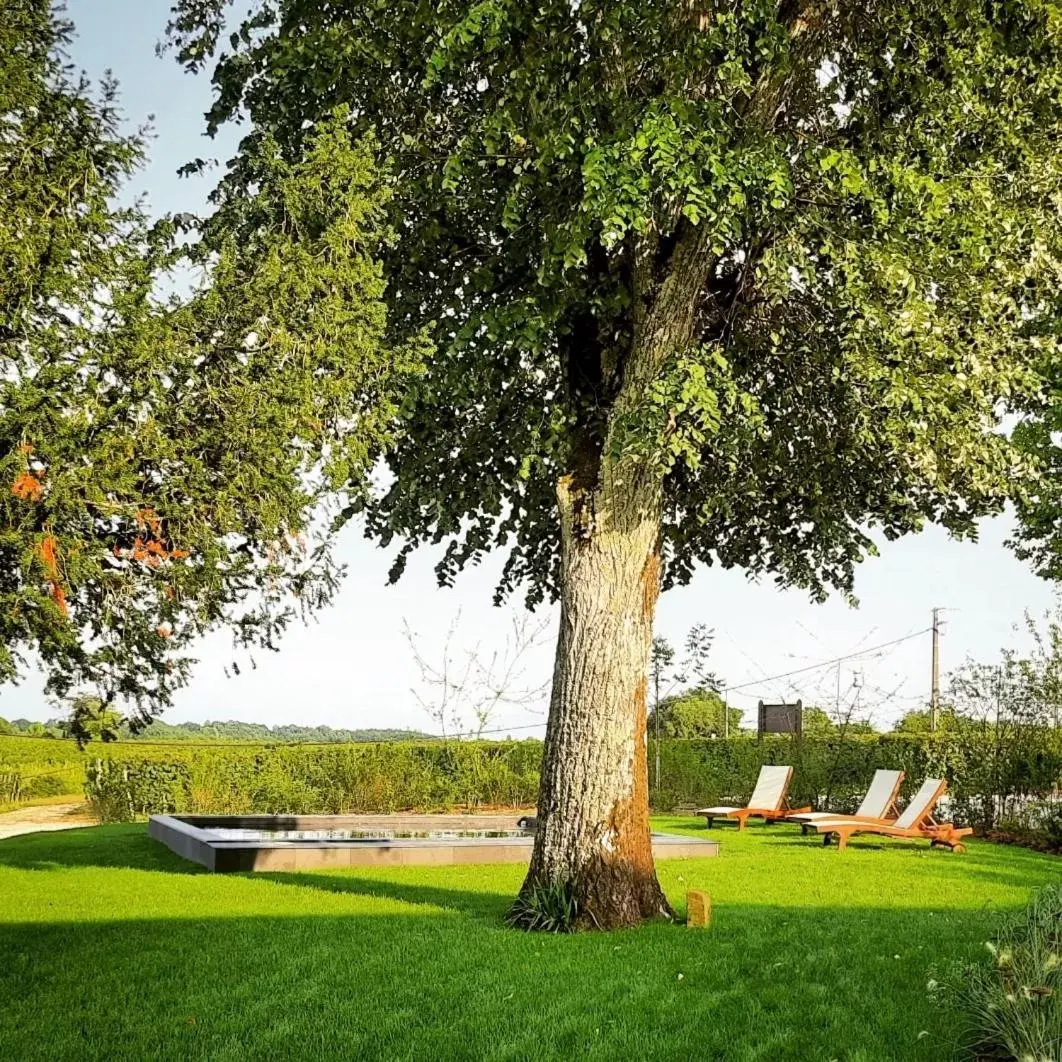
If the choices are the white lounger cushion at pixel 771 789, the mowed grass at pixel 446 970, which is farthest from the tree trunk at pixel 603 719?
the white lounger cushion at pixel 771 789

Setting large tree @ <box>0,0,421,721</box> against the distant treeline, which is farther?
the distant treeline

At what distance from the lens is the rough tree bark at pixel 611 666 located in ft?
30.2

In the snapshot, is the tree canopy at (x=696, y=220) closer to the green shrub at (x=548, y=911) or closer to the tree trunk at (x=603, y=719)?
the tree trunk at (x=603, y=719)

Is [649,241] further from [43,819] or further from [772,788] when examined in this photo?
[43,819]

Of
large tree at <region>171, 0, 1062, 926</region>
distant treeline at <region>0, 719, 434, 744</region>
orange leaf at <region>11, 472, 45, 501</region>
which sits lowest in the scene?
distant treeline at <region>0, 719, 434, 744</region>

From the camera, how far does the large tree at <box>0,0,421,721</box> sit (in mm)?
7145

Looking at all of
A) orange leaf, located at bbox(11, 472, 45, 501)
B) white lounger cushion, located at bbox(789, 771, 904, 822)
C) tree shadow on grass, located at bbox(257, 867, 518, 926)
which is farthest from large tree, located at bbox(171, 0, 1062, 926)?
white lounger cushion, located at bbox(789, 771, 904, 822)

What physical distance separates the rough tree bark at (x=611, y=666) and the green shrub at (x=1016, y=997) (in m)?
3.38

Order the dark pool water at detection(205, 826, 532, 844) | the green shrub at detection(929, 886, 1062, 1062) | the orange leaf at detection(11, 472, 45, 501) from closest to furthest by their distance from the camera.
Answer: the green shrub at detection(929, 886, 1062, 1062) < the orange leaf at detection(11, 472, 45, 501) < the dark pool water at detection(205, 826, 532, 844)

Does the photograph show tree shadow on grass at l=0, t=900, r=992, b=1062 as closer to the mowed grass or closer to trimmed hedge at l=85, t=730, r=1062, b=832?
the mowed grass

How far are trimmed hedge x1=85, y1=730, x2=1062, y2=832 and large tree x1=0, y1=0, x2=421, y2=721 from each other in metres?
12.1

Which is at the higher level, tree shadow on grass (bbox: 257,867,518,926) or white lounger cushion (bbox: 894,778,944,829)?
white lounger cushion (bbox: 894,778,944,829)

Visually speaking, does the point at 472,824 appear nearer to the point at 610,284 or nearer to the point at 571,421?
the point at 571,421

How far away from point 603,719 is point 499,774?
45.3 ft
